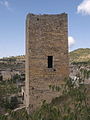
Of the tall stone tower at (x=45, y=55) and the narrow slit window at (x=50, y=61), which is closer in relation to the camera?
the tall stone tower at (x=45, y=55)

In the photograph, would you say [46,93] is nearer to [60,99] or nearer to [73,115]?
[60,99]

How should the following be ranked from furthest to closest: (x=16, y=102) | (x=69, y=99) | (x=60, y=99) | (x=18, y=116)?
(x=16, y=102) → (x=60, y=99) → (x=69, y=99) → (x=18, y=116)

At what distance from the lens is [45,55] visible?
38.5 feet

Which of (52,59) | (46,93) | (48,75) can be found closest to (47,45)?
(52,59)

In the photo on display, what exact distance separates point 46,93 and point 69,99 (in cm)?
144

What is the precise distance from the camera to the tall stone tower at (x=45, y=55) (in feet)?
38.1

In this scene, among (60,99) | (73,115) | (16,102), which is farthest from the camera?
(16,102)

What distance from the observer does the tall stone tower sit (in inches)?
458

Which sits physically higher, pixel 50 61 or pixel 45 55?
pixel 45 55

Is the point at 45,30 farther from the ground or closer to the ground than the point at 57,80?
farther from the ground

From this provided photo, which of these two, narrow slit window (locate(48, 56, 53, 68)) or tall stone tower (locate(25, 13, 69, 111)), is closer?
tall stone tower (locate(25, 13, 69, 111))

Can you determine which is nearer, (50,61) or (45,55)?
(45,55)

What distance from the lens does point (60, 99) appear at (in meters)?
11.6

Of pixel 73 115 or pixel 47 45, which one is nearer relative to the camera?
pixel 73 115
